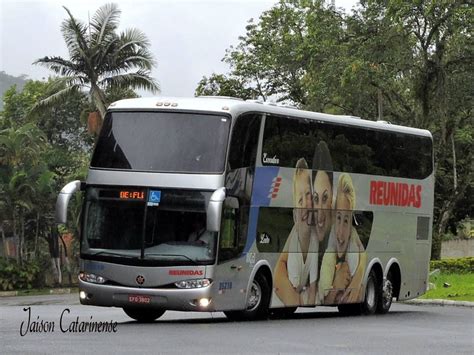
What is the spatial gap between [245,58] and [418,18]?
17.2m

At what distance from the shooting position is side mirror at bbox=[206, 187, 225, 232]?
17.0 m

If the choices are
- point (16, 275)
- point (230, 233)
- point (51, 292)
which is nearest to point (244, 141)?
point (230, 233)

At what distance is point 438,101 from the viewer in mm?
38844

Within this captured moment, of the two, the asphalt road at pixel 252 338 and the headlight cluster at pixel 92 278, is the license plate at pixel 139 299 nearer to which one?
the asphalt road at pixel 252 338

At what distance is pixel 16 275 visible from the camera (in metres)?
47.2

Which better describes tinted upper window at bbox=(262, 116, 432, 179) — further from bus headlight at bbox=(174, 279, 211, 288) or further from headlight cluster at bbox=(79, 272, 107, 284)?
headlight cluster at bbox=(79, 272, 107, 284)

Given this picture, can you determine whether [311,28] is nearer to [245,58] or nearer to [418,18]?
[418,18]

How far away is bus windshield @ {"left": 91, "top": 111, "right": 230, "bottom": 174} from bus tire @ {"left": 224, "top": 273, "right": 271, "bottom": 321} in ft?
8.47

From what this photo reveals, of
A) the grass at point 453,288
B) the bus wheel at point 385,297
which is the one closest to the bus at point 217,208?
the bus wheel at point 385,297

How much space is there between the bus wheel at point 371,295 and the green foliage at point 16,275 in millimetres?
26562

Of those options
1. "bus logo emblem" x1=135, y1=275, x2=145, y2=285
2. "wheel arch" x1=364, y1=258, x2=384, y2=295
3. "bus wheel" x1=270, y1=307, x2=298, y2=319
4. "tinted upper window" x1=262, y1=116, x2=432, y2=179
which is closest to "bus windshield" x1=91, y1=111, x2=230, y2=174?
"tinted upper window" x1=262, y1=116, x2=432, y2=179

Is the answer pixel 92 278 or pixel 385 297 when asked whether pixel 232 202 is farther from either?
pixel 385 297

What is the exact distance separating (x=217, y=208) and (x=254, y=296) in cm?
274

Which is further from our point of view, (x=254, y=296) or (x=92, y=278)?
(x=254, y=296)
